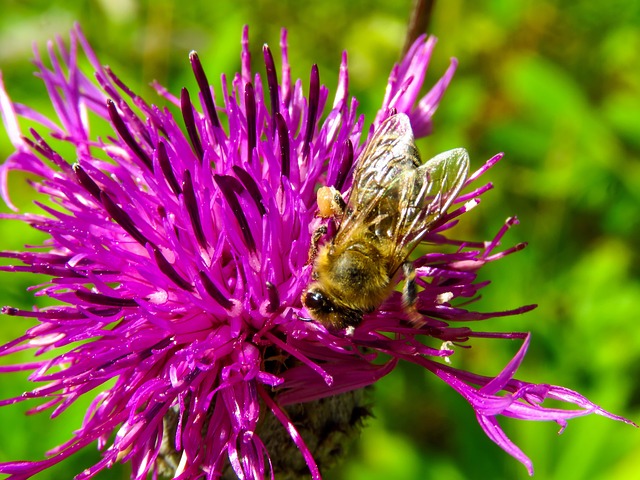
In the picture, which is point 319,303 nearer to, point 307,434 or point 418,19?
point 307,434

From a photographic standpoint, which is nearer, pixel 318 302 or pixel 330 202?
pixel 318 302

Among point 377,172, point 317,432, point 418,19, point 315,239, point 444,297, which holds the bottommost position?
point 317,432

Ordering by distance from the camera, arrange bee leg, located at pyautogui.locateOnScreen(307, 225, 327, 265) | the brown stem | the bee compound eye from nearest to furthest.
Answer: the bee compound eye, bee leg, located at pyautogui.locateOnScreen(307, 225, 327, 265), the brown stem

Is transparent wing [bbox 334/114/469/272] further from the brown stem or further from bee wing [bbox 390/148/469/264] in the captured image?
the brown stem

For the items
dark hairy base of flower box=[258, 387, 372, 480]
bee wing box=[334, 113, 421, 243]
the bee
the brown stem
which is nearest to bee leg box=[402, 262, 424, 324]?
the bee

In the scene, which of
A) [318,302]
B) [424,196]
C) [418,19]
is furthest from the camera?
[418,19]

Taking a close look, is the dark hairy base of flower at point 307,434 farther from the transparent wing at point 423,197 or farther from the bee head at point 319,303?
the transparent wing at point 423,197

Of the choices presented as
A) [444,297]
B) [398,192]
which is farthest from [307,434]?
[398,192]
